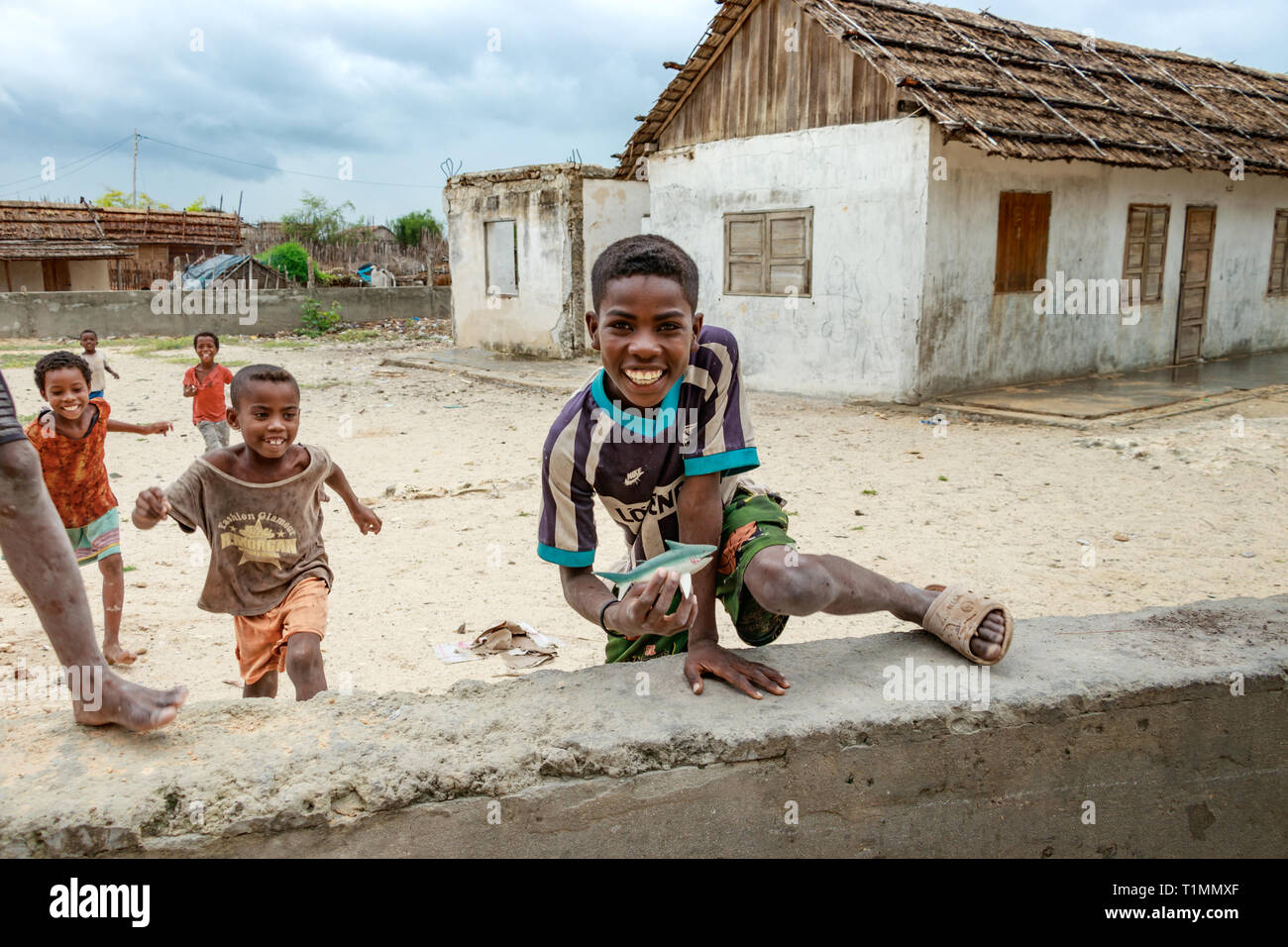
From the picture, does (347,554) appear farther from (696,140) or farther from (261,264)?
(261,264)

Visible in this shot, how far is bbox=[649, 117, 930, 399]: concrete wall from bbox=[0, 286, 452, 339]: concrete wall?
1087 centimetres

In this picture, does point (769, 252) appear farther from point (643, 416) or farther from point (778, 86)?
point (643, 416)

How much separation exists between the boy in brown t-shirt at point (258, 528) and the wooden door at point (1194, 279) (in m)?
12.9

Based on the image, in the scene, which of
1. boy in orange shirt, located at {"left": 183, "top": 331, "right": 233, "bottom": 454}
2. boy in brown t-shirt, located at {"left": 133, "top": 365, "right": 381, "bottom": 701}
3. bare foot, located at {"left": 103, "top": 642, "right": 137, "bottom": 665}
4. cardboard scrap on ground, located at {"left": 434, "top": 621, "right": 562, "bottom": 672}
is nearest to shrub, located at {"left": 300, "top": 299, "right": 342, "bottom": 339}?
boy in orange shirt, located at {"left": 183, "top": 331, "right": 233, "bottom": 454}

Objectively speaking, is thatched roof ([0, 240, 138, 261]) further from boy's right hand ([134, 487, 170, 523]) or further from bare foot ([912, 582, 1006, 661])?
bare foot ([912, 582, 1006, 661])

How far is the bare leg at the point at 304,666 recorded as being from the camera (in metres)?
2.89

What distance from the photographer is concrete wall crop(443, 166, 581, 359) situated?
14867mm

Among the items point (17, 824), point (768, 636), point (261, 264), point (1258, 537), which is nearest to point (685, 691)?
point (768, 636)

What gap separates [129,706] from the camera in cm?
203

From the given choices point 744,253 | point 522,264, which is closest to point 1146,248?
point 744,253

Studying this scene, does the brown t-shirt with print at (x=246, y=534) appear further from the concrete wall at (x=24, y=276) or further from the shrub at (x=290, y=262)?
the concrete wall at (x=24, y=276)

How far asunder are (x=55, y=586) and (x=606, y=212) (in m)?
13.7

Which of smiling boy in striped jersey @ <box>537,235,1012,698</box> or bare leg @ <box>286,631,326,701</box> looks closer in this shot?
smiling boy in striped jersey @ <box>537,235,1012,698</box>
